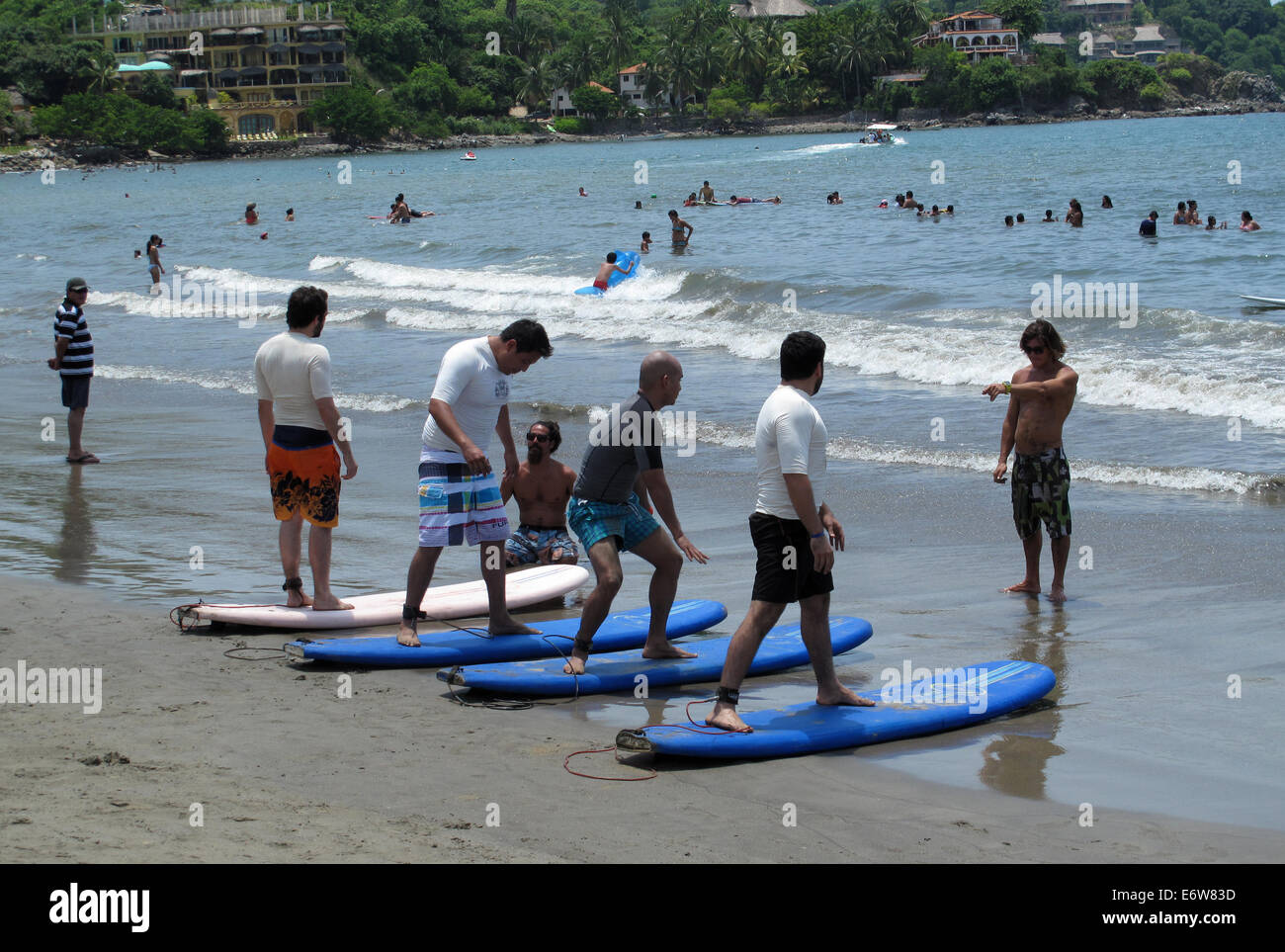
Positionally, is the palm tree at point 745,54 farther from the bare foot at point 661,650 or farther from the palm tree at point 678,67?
the bare foot at point 661,650

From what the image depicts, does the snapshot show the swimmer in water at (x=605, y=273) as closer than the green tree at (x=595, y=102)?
Yes

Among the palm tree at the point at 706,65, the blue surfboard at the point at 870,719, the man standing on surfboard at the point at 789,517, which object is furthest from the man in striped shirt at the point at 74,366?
the palm tree at the point at 706,65

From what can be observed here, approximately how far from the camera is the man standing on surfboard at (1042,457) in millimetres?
7645

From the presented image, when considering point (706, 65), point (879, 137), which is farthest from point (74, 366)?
point (706, 65)

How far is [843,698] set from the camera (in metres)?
5.75

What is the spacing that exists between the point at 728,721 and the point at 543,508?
323cm

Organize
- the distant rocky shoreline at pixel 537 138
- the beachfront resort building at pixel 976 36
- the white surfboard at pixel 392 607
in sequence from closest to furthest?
the white surfboard at pixel 392 607, the distant rocky shoreline at pixel 537 138, the beachfront resort building at pixel 976 36

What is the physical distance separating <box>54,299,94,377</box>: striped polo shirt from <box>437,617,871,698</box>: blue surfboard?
7.18 metres

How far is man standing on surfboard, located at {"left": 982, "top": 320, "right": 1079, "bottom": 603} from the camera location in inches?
301

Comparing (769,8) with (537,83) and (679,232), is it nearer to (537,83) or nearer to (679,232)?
(537,83)

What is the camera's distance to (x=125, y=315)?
2566 cm

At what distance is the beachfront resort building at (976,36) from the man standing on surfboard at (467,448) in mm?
149062

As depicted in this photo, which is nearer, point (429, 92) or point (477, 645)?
point (477, 645)

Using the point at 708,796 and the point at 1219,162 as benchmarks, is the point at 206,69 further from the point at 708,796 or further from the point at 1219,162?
the point at 708,796
